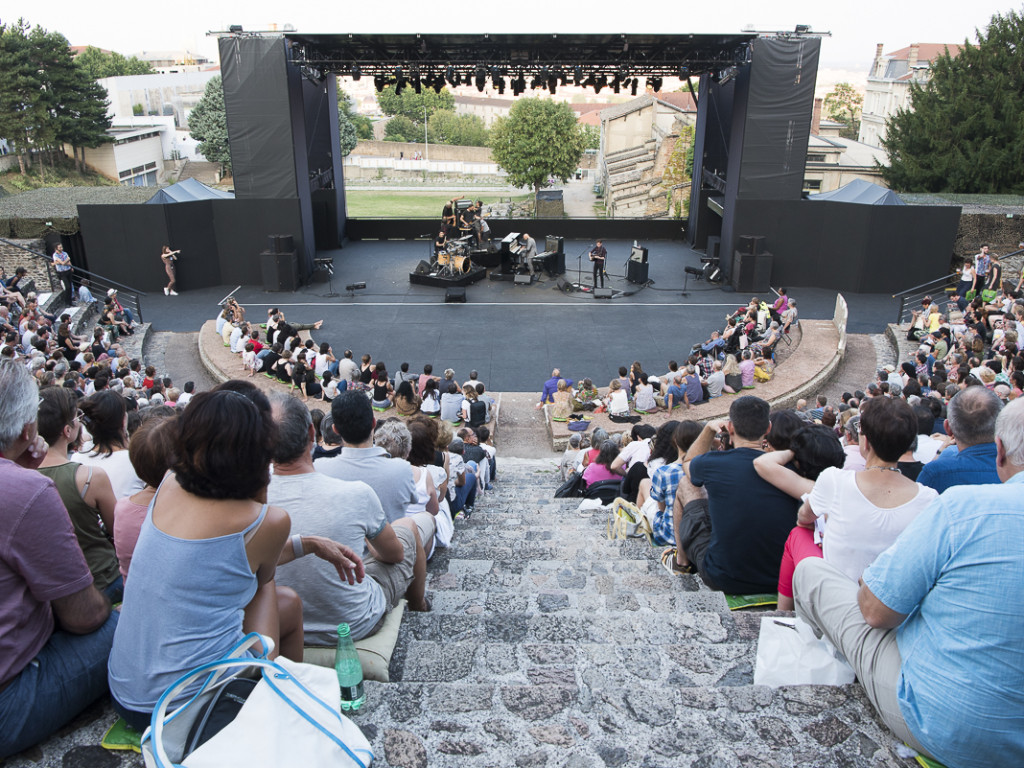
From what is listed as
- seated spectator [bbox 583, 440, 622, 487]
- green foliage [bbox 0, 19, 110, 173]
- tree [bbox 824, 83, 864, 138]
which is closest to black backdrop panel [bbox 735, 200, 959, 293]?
seated spectator [bbox 583, 440, 622, 487]

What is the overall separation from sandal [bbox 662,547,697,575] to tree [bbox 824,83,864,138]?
83775mm

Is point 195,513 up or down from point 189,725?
up

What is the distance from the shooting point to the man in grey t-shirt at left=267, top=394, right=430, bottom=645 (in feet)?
9.74

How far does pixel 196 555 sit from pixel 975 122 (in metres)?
29.9

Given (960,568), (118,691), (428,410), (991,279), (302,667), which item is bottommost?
(428,410)

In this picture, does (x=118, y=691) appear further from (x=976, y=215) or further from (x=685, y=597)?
(x=976, y=215)

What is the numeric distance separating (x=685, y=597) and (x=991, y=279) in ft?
48.8

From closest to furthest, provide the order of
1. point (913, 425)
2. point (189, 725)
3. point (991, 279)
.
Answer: point (189, 725)
point (913, 425)
point (991, 279)

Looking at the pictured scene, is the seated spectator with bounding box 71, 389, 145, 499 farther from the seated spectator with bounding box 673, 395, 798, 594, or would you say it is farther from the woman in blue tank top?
the seated spectator with bounding box 673, 395, 798, 594

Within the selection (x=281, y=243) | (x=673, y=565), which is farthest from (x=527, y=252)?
(x=673, y=565)

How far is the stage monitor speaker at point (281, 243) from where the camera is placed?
1803cm

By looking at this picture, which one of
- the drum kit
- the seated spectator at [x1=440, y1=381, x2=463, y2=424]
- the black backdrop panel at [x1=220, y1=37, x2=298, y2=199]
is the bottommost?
the seated spectator at [x1=440, y1=381, x2=463, y2=424]

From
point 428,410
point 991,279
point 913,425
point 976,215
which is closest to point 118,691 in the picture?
point 913,425

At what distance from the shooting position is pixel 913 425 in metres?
3.03
